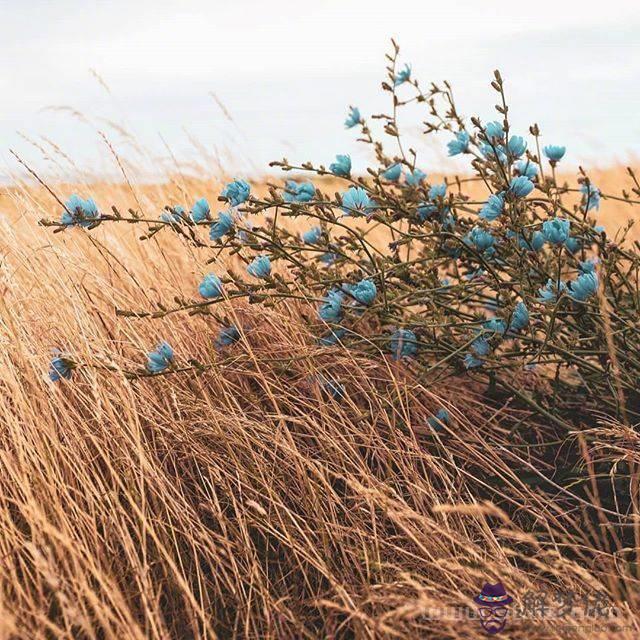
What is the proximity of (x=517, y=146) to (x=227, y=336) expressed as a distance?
1.08 meters

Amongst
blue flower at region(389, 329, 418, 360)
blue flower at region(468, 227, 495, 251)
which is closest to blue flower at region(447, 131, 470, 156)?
blue flower at region(468, 227, 495, 251)

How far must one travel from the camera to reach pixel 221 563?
2156 mm

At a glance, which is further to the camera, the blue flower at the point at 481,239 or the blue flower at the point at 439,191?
the blue flower at the point at 439,191

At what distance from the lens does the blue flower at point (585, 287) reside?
2.23 metres

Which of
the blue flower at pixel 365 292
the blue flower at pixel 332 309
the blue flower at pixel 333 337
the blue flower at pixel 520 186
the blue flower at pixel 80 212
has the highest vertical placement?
the blue flower at pixel 80 212

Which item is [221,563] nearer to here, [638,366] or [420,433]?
[420,433]

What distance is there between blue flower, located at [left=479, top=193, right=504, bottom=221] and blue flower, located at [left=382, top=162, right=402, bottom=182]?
0.53 m

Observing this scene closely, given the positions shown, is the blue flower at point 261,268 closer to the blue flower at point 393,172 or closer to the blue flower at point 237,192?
the blue flower at point 237,192

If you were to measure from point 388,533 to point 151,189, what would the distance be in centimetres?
281

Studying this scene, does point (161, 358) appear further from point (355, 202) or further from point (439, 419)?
point (439, 419)

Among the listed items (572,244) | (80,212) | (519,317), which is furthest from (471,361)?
(80,212)

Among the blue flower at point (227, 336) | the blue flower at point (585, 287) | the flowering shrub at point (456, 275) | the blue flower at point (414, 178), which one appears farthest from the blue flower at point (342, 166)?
the blue flower at point (585, 287)

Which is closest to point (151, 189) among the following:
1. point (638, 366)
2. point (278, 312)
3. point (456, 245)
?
point (278, 312)

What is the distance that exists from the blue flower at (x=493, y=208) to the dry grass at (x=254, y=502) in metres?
0.53
